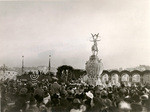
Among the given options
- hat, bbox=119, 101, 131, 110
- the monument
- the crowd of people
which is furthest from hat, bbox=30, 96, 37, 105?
hat, bbox=119, 101, 131, 110

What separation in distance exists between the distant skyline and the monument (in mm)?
68

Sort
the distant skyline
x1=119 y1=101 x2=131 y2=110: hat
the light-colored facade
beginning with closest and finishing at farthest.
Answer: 1. x1=119 y1=101 x2=131 y2=110: hat
2. the distant skyline
3. the light-colored facade

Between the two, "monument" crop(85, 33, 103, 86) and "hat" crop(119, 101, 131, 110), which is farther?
"monument" crop(85, 33, 103, 86)

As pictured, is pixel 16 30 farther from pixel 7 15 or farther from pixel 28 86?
pixel 28 86

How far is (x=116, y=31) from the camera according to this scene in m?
4.43

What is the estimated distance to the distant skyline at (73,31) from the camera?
436 centimetres

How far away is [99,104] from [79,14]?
1.42 metres

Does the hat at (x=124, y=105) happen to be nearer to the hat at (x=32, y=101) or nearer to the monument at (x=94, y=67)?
the monument at (x=94, y=67)

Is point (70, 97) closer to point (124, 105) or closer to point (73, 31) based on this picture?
point (124, 105)

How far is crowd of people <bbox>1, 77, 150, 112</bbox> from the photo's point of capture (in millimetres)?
4266

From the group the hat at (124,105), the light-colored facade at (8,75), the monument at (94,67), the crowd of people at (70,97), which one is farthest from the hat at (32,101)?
the hat at (124,105)

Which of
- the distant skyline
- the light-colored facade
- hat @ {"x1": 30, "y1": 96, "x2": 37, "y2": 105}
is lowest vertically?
hat @ {"x1": 30, "y1": 96, "x2": 37, "y2": 105}

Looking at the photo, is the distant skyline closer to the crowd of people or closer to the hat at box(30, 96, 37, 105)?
the crowd of people

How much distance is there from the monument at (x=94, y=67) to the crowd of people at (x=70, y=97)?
0.12 meters
